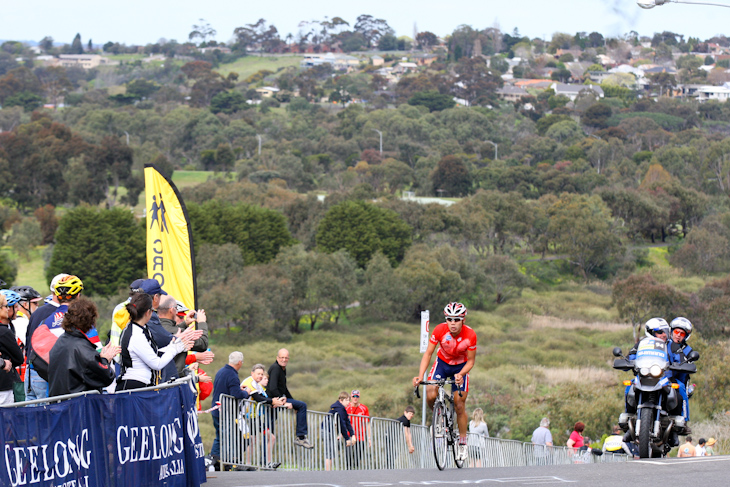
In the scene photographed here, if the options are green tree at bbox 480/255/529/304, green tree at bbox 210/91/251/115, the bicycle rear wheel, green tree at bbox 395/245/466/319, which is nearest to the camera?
the bicycle rear wheel

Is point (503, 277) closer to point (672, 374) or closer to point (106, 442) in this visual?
point (672, 374)

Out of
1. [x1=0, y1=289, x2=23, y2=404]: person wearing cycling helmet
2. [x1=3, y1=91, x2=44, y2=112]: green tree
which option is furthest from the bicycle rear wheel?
[x1=3, y1=91, x2=44, y2=112]: green tree

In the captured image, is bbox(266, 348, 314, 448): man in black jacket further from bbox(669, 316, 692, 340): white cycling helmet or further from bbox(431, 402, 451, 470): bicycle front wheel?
bbox(669, 316, 692, 340): white cycling helmet

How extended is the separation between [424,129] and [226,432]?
12310cm

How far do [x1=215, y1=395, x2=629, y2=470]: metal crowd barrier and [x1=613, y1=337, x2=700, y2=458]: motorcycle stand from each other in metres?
→ 2.26

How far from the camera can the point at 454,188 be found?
100m

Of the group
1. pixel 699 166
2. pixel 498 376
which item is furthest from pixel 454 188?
pixel 498 376

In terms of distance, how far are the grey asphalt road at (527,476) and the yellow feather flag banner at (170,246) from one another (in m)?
5.07

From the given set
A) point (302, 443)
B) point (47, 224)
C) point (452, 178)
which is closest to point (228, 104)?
point (452, 178)

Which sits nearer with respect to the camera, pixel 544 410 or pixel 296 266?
pixel 544 410

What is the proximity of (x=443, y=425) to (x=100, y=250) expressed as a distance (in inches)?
2039

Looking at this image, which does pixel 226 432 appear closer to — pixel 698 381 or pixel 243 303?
pixel 698 381

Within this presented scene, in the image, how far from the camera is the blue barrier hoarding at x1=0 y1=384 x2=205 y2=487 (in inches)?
270

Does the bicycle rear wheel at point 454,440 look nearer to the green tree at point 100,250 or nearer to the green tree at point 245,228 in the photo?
the green tree at point 100,250
